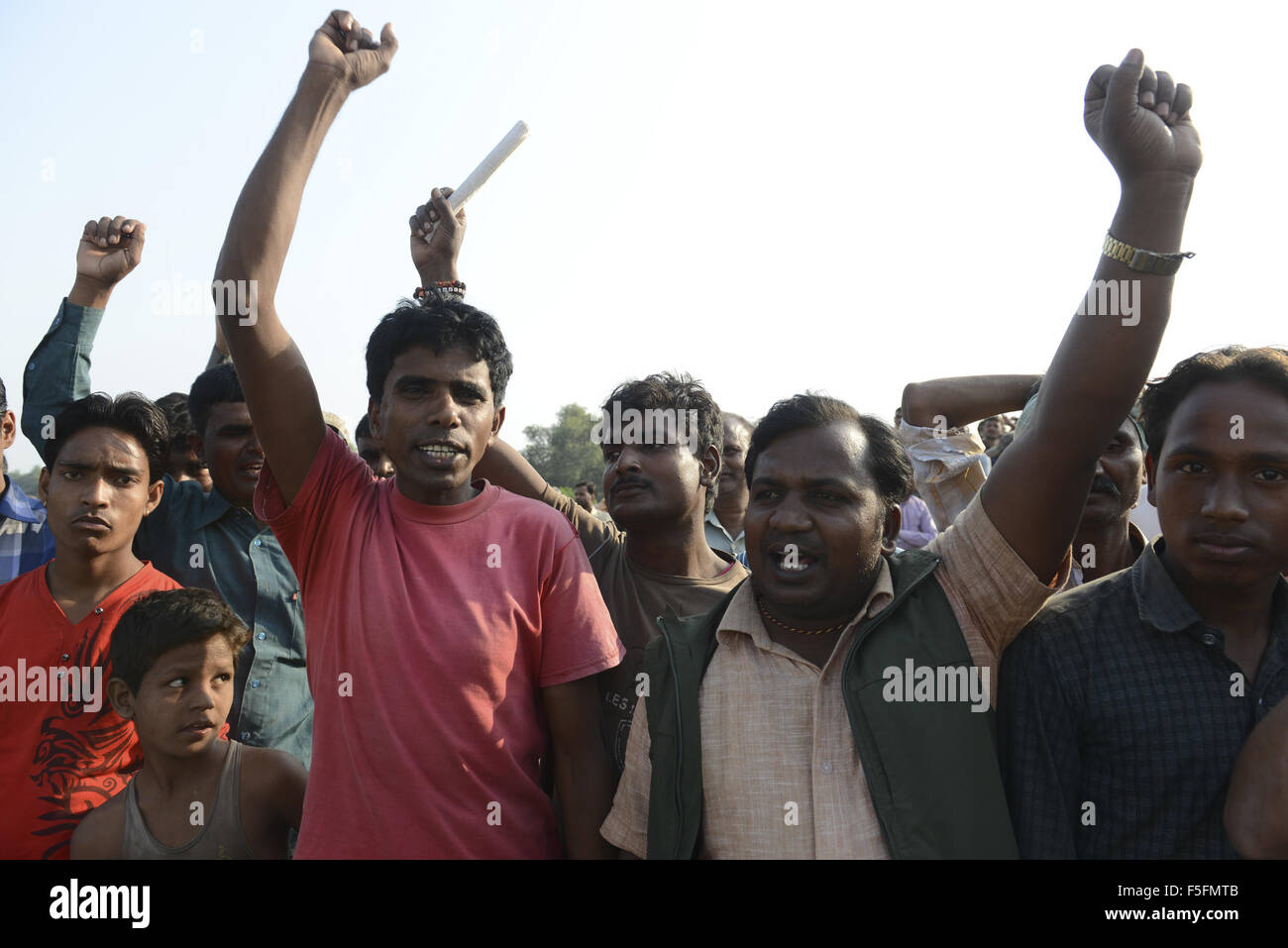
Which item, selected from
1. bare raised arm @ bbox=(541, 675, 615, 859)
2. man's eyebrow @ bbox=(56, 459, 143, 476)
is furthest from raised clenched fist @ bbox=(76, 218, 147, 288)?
bare raised arm @ bbox=(541, 675, 615, 859)

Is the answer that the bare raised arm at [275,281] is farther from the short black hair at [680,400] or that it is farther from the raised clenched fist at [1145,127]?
the raised clenched fist at [1145,127]

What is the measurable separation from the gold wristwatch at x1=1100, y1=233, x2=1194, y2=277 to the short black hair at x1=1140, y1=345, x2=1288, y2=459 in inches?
16.2

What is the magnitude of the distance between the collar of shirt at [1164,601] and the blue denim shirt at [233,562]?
8.54 ft

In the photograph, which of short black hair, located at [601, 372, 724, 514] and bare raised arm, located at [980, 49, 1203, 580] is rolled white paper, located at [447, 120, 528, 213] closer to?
short black hair, located at [601, 372, 724, 514]

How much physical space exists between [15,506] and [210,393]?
813 millimetres

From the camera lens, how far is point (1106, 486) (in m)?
3.22

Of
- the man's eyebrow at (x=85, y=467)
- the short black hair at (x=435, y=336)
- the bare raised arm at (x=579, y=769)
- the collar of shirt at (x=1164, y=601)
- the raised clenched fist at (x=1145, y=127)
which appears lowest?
the bare raised arm at (x=579, y=769)

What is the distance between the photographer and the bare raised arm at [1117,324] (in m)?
1.92

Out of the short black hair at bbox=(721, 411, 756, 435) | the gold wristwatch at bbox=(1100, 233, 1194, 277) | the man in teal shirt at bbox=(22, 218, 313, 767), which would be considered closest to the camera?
the gold wristwatch at bbox=(1100, 233, 1194, 277)

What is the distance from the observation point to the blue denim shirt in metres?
3.21

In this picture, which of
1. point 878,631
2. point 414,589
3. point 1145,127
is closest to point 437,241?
point 414,589

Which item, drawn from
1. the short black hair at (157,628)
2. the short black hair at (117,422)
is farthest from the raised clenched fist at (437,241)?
the short black hair at (157,628)
